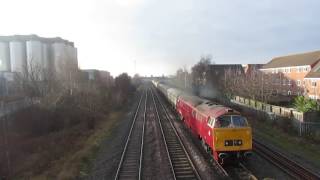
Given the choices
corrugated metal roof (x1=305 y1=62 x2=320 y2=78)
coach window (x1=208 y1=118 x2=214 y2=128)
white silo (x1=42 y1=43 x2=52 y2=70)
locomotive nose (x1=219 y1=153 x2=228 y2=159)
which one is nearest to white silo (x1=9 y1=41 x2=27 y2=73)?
white silo (x1=42 y1=43 x2=52 y2=70)

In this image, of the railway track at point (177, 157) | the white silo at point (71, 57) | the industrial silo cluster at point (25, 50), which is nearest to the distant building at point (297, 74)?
the railway track at point (177, 157)

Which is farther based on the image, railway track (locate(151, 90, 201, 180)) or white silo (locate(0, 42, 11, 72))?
white silo (locate(0, 42, 11, 72))

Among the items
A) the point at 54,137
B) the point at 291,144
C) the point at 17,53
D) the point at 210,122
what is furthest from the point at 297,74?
the point at 17,53

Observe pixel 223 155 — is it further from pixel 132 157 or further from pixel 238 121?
pixel 132 157

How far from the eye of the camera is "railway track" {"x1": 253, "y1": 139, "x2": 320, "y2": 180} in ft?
49.9

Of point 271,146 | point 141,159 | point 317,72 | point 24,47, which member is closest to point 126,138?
point 141,159

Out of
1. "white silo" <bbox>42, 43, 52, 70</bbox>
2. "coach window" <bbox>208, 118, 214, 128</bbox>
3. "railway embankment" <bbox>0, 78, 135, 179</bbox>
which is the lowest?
"railway embankment" <bbox>0, 78, 135, 179</bbox>

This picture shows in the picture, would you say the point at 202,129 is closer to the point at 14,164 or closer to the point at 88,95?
the point at 14,164

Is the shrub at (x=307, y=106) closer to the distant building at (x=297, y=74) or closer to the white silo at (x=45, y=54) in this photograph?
the distant building at (x=297, y=74)

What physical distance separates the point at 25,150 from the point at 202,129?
15144 mm

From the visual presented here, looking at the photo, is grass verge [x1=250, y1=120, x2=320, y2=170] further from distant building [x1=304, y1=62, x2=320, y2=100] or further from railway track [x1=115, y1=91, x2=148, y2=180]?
distant building [x1=304, y1=62, x2=320, y2=100]

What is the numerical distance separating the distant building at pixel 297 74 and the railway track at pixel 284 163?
37281mm

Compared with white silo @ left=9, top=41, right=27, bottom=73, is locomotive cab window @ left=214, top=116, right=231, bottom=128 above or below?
below

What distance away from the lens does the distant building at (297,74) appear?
5657cm
